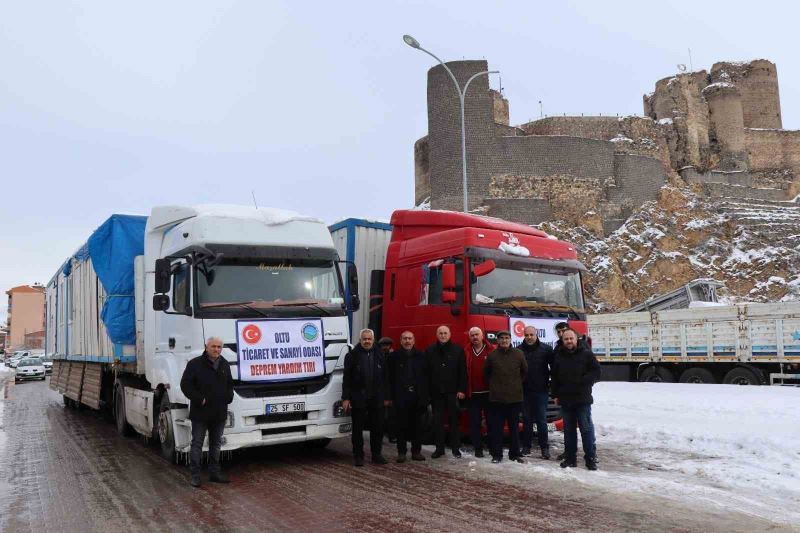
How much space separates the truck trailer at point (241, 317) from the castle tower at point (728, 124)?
6690cm

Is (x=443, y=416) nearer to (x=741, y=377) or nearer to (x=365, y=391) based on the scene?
(x=365, y=391)

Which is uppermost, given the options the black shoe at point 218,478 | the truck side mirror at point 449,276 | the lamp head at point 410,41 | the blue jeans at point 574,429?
the lamp head at point 410,41

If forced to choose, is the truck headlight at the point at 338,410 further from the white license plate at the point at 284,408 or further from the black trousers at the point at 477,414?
the black trousers at the point at 477,414

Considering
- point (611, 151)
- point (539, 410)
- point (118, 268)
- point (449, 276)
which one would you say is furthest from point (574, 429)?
point (611, 151)

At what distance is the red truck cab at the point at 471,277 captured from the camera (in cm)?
855

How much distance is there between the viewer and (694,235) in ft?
179

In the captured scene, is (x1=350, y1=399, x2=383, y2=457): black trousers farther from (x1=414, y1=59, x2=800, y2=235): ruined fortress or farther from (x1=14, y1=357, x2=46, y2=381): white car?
(x1=414, y1=59, x2=800, y2=235): ruined fortress

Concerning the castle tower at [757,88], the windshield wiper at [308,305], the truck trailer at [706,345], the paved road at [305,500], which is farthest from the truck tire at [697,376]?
the castle tower at [757,88]

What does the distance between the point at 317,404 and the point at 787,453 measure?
5671 mm

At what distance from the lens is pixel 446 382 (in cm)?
820

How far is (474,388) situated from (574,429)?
4.36ft

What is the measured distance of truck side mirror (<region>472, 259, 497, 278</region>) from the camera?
8523 millimetres

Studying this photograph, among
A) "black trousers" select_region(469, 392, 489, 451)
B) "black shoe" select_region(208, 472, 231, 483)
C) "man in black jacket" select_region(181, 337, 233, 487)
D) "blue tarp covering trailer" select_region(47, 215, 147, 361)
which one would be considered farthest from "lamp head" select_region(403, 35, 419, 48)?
"black shoe" select_region(208, 472, 231, 483)

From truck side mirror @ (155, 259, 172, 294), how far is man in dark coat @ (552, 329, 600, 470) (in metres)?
4.71
